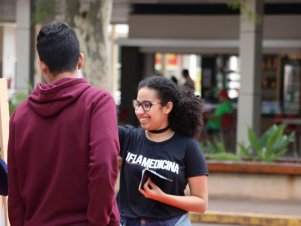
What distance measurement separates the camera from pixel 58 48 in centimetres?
369

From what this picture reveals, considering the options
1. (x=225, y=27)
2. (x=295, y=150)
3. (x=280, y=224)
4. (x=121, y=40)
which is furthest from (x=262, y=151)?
(x=121, y=40)

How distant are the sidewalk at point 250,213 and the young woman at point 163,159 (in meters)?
6.78

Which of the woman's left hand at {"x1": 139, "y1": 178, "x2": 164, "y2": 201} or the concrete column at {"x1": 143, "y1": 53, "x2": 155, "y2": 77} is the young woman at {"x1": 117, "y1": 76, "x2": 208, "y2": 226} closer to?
the woman's left hand at {"x1": 139, "y1": 178, "x2": 164, "y2": 201}

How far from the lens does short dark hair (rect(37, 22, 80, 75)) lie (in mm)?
3693

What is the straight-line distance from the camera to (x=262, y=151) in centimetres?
1374

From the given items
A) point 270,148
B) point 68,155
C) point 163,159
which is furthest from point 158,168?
point 270,148

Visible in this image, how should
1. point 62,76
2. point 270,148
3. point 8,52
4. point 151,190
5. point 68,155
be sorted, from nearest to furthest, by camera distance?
point 68,155
point 62,76
point 151,190
point 270,148
point 8,52

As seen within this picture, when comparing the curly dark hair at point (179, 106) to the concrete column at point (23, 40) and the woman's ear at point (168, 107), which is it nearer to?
the woman's ear at point (168, 107)

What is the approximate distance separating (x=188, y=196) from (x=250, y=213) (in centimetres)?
737

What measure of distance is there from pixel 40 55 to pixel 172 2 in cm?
1959

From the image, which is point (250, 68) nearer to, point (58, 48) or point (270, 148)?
point (270, 148)

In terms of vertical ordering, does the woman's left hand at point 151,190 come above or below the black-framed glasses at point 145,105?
below

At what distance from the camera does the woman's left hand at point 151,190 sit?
4.37 m

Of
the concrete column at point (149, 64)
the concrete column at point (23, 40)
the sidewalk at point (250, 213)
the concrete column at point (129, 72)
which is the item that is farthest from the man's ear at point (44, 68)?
the concrete column at point (149, 64)
